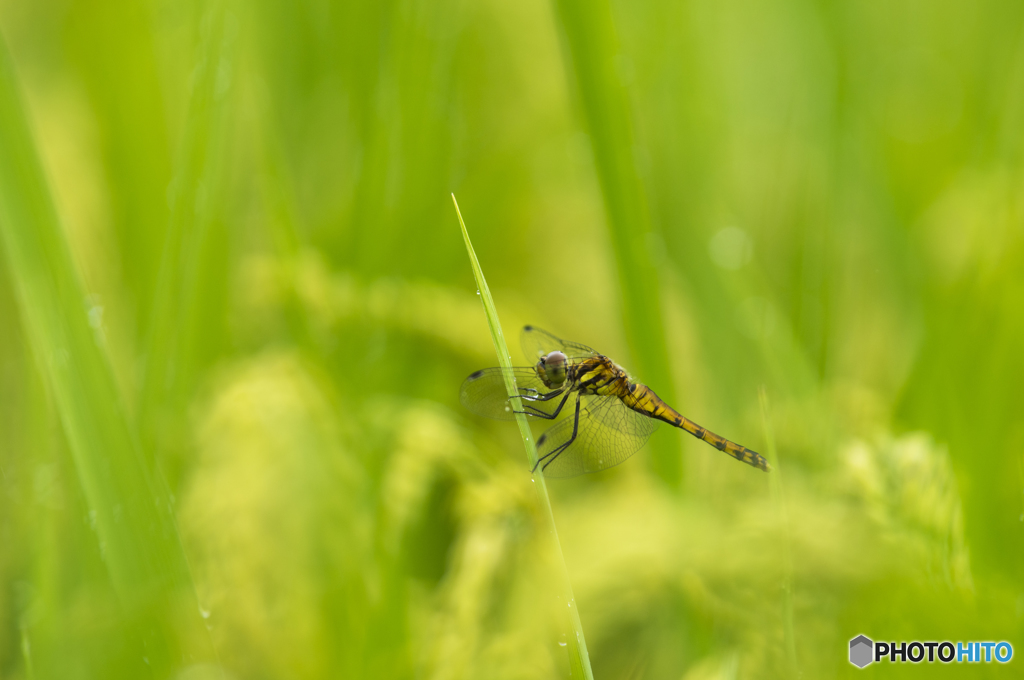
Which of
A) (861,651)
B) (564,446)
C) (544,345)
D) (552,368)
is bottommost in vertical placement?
(861,651)

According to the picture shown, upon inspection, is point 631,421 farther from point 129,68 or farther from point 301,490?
point 129,68

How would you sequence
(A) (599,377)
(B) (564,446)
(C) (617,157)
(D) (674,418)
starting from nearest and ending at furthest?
(C) (617,157) → (D) (674,418) → (B) (564,446) → (A) (599,377)

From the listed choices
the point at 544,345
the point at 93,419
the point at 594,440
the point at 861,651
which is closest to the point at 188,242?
the point at 93,419

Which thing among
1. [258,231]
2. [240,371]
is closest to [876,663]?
[240,371]

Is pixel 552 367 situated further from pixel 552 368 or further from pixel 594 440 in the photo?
pixel 594 440

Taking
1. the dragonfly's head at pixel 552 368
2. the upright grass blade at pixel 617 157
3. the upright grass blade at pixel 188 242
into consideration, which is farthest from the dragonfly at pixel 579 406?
the upright grass blade at pixel 188 242
